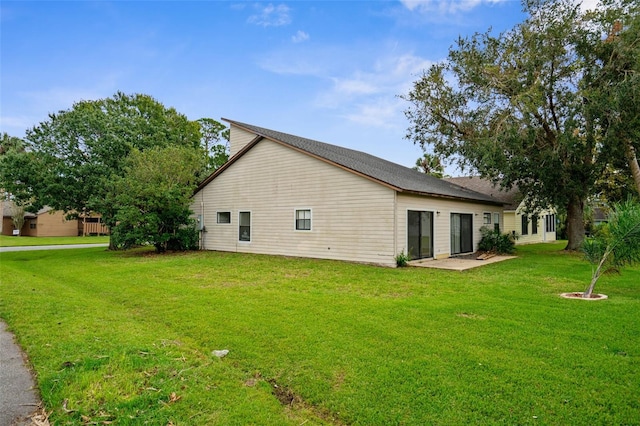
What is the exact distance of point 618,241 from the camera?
6949 millimetres

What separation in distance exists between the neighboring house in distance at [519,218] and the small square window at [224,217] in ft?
42.2

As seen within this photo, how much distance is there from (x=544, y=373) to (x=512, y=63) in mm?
14926

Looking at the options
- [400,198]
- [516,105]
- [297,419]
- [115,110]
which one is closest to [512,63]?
[516,105]

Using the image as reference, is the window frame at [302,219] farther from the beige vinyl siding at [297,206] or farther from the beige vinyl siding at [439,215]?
the beige vinyl siding at [439,215]

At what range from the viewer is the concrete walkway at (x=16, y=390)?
2988 millimetres

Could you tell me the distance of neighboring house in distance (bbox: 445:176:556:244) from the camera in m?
21.7

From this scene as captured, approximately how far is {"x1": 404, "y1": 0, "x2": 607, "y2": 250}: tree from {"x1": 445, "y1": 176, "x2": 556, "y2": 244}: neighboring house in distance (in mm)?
2897

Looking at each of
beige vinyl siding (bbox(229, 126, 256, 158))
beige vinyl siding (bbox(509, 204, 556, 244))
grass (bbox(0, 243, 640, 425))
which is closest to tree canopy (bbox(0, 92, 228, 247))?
beige vinyl siding (bbox(229, 126, 256, 158))

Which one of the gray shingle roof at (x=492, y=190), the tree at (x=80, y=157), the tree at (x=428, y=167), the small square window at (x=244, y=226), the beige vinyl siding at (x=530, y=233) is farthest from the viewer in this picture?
the tree at (x=428, y=167)

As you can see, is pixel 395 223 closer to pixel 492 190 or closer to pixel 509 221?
pixel 509 221

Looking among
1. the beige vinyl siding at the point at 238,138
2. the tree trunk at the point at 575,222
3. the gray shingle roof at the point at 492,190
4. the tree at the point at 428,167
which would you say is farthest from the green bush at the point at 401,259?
the tree at the point at 428,167

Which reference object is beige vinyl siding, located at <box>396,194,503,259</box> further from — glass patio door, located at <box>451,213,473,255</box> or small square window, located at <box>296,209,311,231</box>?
small square window, located at <box>296,209,311,231</box>

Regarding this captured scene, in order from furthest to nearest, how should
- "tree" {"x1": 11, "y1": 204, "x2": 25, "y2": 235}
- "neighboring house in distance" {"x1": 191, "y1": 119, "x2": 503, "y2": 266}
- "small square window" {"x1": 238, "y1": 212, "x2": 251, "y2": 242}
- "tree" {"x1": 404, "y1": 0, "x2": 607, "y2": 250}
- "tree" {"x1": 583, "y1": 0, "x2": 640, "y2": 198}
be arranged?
"tree" {"x1": 11, "y1": 204, "x2": 25, "y2": 235} < "small square window" {"x1": 238, "y1": 212, "x2": 251, "y2": 242} < "tree" {"x1": 404, "y1": 0, "x2": 607, "y2": 250} < "tree" {"x1": 583, "y1": 0, "x2": 640, "y2": 198} < "neighboring house in distance" {"x1": 191, "y1": 119, "x2": 503, "y2": 266}

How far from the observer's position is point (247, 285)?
862 centimetres
